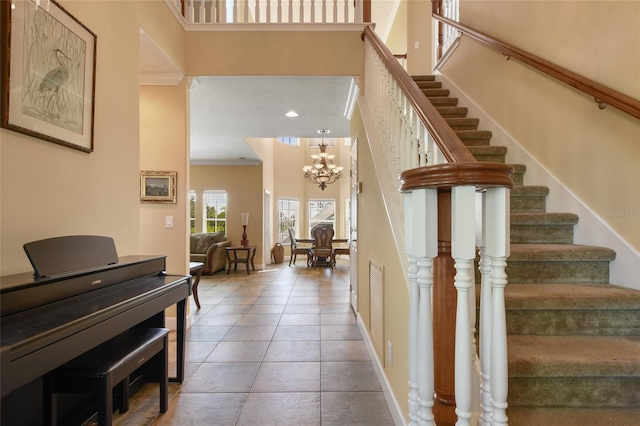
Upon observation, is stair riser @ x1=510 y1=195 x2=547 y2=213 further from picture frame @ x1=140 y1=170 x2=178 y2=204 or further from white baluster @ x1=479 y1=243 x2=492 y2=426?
picture frame @ x1=140 y1=170 x2=178 y2=204

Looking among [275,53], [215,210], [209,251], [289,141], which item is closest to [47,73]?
[275,53]

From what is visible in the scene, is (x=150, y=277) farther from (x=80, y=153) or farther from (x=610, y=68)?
(x=610, y=68)

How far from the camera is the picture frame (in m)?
3.26

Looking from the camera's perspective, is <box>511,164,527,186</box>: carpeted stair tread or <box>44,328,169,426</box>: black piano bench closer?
<box>44,328,169,426</box>: black piano bench

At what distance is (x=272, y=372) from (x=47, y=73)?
2359mm

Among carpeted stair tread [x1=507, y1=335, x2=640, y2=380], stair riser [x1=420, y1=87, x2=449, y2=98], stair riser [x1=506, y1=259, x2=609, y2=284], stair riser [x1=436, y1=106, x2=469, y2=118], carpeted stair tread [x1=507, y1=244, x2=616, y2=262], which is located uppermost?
stair riser [x1=420, y1=87, x2=449, y2=98]

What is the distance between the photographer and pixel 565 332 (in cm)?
154

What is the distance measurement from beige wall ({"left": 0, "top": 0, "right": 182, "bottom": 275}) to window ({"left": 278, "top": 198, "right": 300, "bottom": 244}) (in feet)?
23.6

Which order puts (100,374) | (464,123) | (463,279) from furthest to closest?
1. (464,123)
2. (100,374)
3. (463,279)

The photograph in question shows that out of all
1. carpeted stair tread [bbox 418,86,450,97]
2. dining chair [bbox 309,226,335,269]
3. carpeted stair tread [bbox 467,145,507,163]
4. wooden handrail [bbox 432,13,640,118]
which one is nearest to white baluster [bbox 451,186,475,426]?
wooden handrail [bbox 432,13,640,118]

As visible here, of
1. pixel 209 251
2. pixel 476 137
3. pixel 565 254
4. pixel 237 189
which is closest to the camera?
pixel 565 254

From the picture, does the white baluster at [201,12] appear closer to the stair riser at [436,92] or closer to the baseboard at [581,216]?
the stair riser at [436,92]

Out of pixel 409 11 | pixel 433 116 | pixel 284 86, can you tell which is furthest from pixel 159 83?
pixel 409 11

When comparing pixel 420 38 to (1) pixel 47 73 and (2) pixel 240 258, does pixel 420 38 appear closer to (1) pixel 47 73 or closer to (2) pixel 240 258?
(1) pixel 47 73
